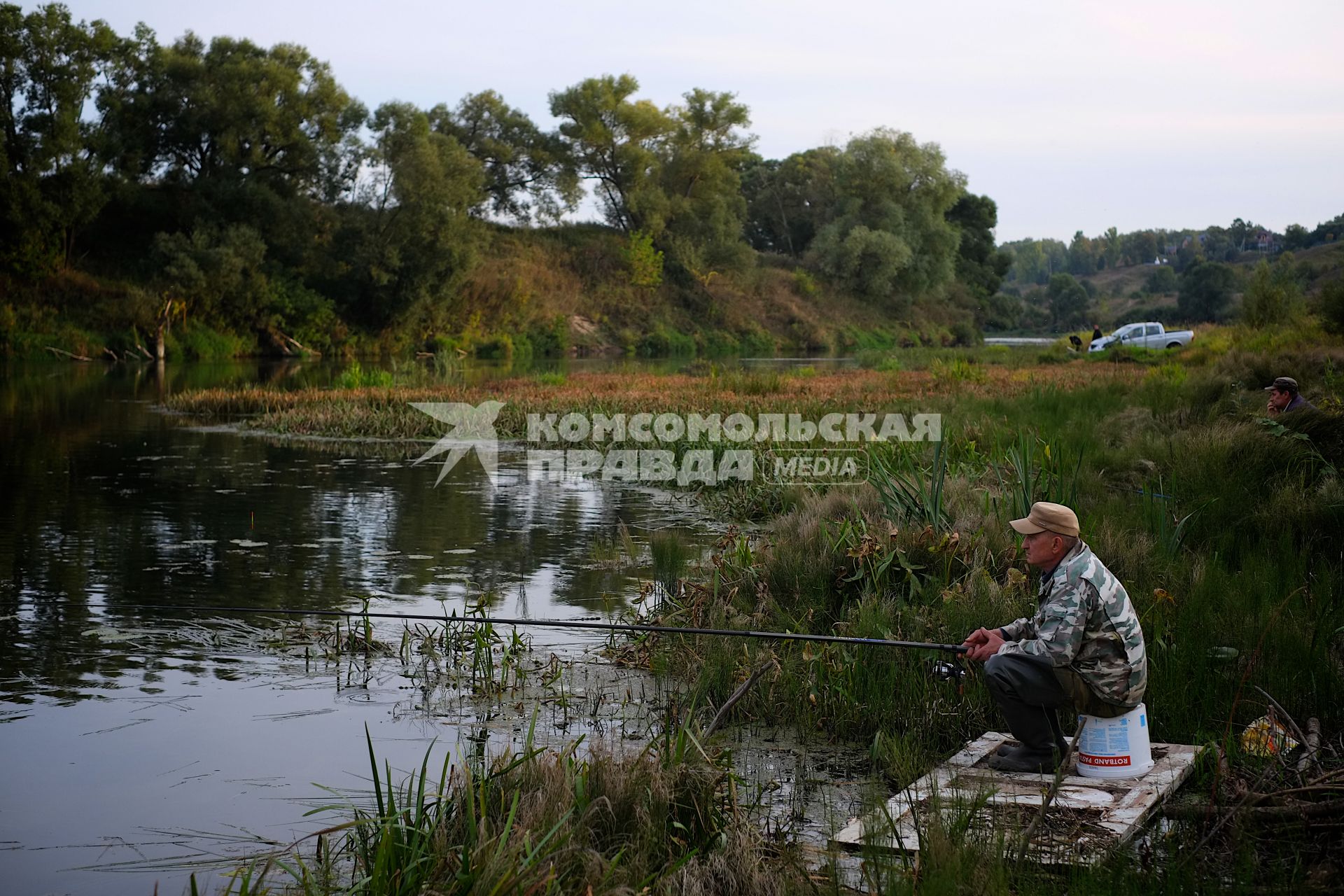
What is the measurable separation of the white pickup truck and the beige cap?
33.2m

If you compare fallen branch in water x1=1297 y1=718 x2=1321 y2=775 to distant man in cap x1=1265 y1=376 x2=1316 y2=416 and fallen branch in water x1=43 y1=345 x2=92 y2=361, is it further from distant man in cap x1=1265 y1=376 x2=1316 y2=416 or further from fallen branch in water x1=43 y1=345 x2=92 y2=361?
fallen branch in water x1=43 y1=345 x2=92 y2=361

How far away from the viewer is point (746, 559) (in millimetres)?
7891

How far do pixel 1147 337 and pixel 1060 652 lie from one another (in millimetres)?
37634

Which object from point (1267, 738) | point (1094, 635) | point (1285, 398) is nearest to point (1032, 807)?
point (1094, 635)

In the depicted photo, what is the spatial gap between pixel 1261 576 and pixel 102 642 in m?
6.97

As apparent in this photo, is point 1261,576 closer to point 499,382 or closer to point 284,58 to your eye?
point 499,382

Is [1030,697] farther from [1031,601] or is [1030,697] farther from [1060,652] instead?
[1031,601]

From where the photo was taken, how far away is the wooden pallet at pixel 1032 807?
12.6 ft

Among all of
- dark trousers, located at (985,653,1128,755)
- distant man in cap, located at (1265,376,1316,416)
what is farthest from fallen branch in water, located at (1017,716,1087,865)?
distant man in cap, located at (1265,376,1316,416)

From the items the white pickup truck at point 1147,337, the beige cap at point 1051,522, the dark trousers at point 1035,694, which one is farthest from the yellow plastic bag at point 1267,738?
the white pickup truck at point 1147,337

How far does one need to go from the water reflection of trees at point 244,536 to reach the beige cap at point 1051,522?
4.16m

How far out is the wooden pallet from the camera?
12.6ft

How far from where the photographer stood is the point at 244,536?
34.8ft

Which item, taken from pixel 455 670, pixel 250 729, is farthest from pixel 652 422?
pixel 250 729
